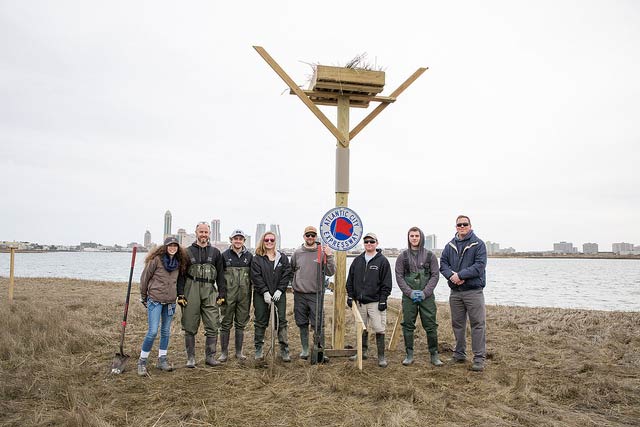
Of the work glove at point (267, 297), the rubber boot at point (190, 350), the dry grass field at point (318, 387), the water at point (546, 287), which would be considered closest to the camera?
the dry grass field at point (318, 387)

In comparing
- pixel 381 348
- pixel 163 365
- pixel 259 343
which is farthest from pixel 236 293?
pixel 381 348

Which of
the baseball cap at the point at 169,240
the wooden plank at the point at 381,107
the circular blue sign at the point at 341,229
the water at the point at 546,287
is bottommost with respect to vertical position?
the water at the point at 546,287

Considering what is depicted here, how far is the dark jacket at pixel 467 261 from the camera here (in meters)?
6.64

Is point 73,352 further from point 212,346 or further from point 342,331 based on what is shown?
point 342,331

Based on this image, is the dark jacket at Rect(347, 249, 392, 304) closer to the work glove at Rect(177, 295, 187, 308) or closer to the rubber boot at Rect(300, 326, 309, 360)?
the rubber boot at Rect(300, 326, 309, 360)

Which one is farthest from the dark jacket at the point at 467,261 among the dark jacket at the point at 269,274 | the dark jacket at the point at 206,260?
the dark jacket at the point at 206,260

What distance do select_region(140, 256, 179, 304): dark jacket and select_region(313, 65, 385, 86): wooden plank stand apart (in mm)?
3503

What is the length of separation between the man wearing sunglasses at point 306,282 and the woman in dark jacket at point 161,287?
1718mm

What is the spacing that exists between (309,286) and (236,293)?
1.09 metres

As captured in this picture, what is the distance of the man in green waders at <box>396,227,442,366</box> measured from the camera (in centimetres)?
678

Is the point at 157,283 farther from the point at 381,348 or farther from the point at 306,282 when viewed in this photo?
the point at 381,348

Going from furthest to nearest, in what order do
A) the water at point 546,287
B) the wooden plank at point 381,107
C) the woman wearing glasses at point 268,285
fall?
1. the water at point 546,287
2. the wooden plank at point 381,107
3. the woman wearing glasses at point 268,285

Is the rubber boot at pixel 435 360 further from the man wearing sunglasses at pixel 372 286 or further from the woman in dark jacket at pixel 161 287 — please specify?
the woman in dark jacket at pixel 161 287

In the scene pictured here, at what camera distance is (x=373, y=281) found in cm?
677
